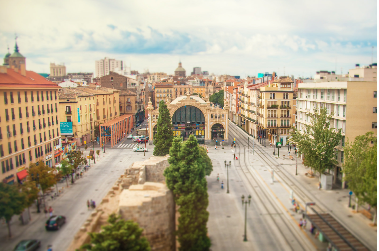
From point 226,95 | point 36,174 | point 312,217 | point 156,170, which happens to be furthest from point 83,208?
point 226,95

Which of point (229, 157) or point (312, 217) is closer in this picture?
point (312, 217)

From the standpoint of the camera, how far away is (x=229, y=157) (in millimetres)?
79250

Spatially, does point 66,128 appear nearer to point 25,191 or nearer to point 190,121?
point 25,191

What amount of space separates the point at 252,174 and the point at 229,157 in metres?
17.0

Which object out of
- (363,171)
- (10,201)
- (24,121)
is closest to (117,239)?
(10,201)

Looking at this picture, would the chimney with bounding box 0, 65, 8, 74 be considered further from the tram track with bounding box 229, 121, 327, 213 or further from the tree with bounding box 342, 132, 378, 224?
the tree with bounding box 342, 132, 378, 224

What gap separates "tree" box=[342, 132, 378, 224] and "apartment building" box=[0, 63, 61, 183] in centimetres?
3883

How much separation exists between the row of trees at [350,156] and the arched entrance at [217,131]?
139 ft

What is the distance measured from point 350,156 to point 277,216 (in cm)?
1317

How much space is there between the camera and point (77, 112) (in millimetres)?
88875

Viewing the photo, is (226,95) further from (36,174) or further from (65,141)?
(36,174)

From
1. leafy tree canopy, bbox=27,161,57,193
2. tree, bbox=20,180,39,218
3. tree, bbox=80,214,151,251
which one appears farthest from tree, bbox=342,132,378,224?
leafy tree canopy, bbox=27,161,57,193

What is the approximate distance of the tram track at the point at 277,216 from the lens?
3525 cm

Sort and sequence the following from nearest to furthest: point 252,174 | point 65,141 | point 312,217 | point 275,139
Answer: point 312,217 < point 252,174 < point 65,141 < point 275,139
